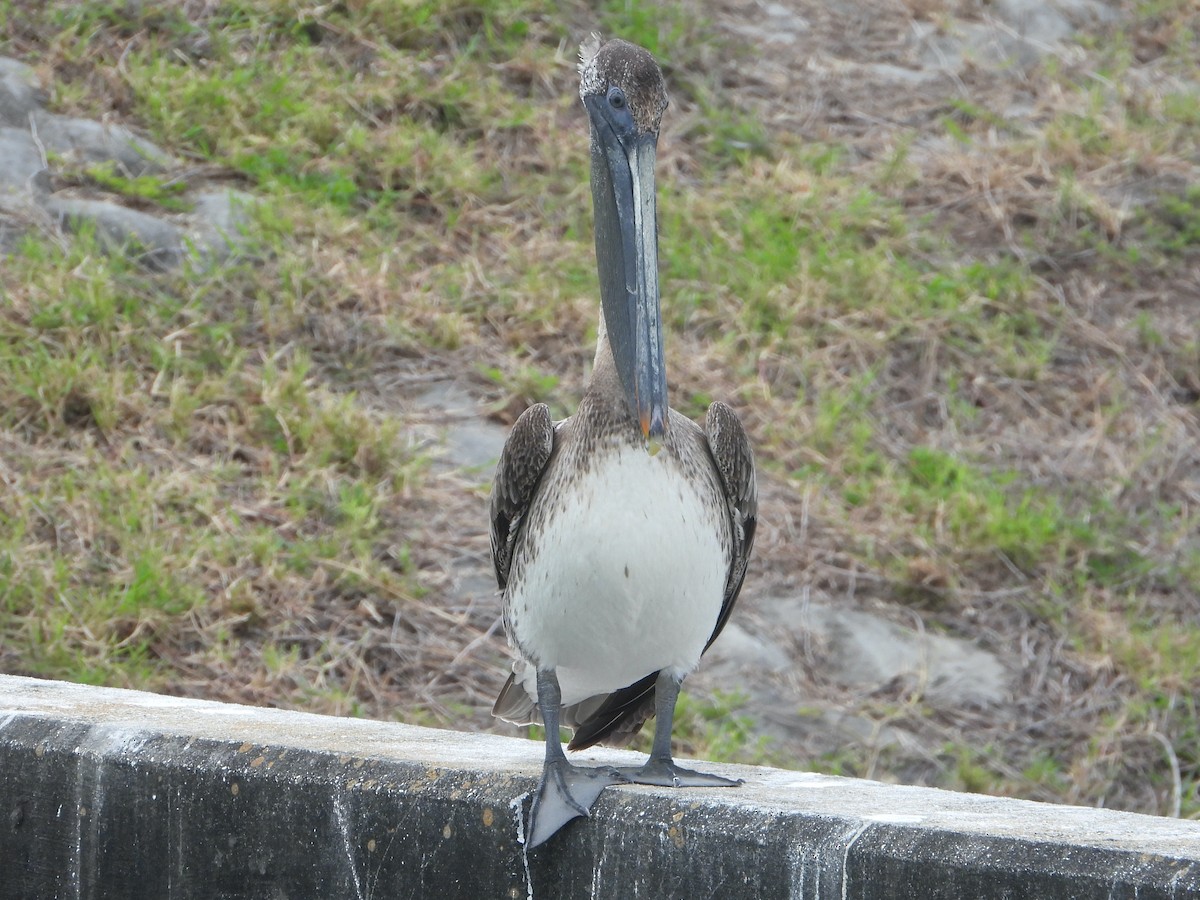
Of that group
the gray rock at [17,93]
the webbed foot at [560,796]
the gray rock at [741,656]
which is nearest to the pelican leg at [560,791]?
the webbed foot at [560,796]

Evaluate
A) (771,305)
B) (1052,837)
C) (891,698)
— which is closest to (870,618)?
(891,698)

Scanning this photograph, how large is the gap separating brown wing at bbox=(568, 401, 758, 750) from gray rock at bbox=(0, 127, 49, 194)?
12.3ft

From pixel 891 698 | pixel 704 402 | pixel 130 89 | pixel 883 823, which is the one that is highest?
pixel 883 823

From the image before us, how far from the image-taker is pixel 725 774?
277 centimetres

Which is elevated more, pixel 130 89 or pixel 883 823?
pixel 883 823

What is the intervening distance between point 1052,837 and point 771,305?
4.54 m

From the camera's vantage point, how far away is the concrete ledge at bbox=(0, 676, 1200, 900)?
197 cm

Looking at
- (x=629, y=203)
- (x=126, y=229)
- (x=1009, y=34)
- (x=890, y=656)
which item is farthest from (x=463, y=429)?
(x=1009, y=34)

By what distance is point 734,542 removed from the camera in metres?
2.93

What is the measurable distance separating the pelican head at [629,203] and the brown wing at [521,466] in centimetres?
24

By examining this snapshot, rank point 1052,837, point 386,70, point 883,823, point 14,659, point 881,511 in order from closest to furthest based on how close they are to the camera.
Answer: point 1052,837 < point 883,823 < point 14,659 < point 881,511 < point 386,70

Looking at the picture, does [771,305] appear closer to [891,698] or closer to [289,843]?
[891,698]

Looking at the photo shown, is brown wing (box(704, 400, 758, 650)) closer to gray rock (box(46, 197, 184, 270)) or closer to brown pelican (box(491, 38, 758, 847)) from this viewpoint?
brown pelican (box(491, 38, 758, 847))

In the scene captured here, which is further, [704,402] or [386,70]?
[386,70]
